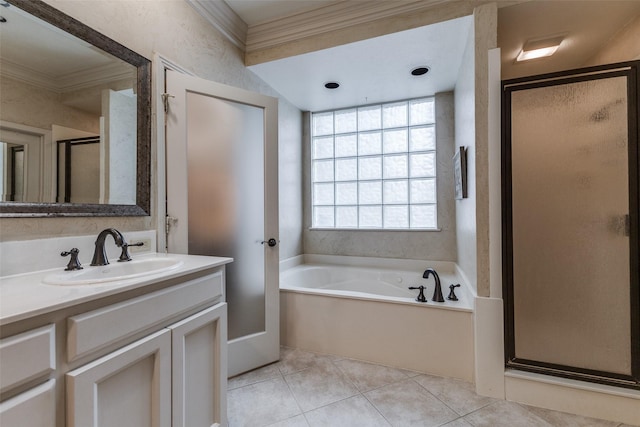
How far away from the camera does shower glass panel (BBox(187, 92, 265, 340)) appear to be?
175 centimetres

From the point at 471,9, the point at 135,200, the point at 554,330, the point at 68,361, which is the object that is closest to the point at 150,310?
the point at 68,361

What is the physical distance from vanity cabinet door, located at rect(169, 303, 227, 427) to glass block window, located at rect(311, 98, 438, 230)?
2.31 meters

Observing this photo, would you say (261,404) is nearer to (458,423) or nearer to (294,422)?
(294,422)

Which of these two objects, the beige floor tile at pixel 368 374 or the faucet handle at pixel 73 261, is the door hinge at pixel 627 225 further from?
the faucet handle at pixel 73 261

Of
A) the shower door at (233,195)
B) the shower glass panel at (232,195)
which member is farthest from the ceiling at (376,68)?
the shower glass panel at (232,195)

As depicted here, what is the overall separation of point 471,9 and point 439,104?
1229mm

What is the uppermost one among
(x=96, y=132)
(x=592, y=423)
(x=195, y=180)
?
(x=96, y=132)

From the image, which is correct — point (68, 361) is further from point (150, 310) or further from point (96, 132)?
point (96, 132)

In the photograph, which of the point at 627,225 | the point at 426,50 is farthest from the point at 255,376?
the point at 426,50

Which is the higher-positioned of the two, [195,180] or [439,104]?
[439,104]

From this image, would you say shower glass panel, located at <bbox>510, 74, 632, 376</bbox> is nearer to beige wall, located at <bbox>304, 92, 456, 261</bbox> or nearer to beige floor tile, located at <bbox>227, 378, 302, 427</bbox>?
beige wall, located at <bbox>304, 92, 456, 261</bbox>

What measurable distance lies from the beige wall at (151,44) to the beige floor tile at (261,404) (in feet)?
3.77

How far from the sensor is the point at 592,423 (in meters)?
1.46

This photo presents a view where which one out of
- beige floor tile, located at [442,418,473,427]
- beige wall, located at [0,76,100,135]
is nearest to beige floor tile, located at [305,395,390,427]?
beige floor tile, located at [442,418,473,427]
